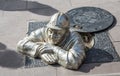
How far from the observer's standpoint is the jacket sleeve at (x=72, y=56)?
16.1 ft

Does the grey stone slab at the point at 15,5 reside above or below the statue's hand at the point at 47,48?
below

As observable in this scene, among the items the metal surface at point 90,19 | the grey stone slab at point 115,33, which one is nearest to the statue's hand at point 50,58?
the metal surface at point 90,19

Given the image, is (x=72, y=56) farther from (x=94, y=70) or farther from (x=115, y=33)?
→ (x=115, y=33)

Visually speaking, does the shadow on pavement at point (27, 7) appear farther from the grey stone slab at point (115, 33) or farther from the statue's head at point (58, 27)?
the statue's head at point (58, 27)

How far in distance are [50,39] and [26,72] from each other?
74cm

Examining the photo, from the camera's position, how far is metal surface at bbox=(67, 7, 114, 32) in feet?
20.6

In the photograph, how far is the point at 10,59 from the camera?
541cm

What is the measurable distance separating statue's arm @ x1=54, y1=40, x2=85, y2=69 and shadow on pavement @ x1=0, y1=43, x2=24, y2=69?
2.42 ft

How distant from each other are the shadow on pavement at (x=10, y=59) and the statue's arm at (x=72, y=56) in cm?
74

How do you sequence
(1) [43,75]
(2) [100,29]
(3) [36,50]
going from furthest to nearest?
(2) [100,29]
(3) [36,50]
(1) [43,75]

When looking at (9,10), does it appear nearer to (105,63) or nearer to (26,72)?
(26,72)

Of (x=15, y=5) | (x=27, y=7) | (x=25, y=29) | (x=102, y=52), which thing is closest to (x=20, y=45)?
(x=25, y=29)

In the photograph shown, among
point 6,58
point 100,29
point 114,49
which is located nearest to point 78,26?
point 100,29

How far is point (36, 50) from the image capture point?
5.25m
